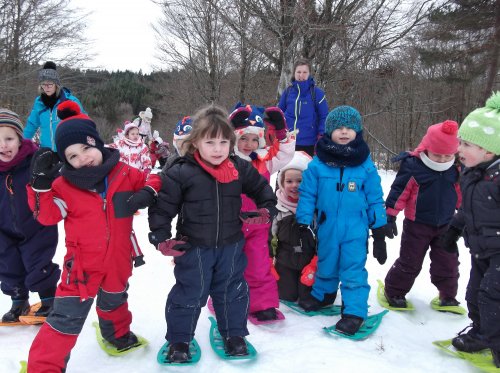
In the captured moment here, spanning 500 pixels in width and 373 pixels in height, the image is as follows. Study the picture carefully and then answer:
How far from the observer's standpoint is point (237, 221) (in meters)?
2.48

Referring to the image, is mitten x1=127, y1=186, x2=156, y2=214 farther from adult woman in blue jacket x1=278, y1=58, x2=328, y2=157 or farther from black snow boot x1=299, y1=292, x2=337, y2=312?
adult woman in blue jacket x1=278, y1=58, x2=328, y2=157

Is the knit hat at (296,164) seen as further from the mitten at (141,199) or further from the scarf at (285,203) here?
the mitten at (141,199)

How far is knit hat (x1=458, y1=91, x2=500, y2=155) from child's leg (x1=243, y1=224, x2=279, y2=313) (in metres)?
1.60

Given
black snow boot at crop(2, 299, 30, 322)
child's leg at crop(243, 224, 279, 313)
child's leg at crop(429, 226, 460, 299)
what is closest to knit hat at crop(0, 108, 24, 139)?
black snow boot at crop(2, 299, 30, 322)

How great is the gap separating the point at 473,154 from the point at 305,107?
9.88 ft

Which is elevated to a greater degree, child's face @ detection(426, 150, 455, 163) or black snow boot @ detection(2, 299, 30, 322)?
child's face @ detection(426, 150, 455, 163)

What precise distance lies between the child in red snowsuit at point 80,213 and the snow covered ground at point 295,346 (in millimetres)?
393

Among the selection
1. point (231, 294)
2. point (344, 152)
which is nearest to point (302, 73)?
point (344, 152)

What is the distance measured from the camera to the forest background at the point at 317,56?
7.40 m

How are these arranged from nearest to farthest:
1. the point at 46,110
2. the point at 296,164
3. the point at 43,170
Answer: the point at 43,170 → the point at 296,164 → the point at 46,110

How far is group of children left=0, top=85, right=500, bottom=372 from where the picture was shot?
2201 millimetres

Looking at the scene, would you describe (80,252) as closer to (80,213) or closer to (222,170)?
(80,213)

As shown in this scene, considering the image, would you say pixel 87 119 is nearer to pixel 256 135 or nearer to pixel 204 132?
pixel 204 132

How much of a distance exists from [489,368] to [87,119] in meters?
3.01
